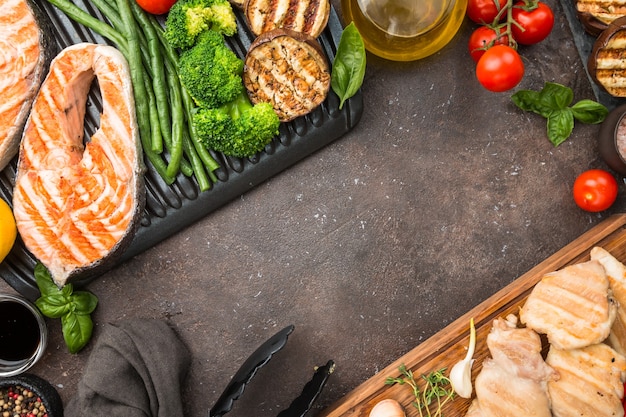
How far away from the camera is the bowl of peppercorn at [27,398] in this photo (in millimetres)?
3178

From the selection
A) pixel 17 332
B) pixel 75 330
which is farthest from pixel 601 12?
pixel 17 332

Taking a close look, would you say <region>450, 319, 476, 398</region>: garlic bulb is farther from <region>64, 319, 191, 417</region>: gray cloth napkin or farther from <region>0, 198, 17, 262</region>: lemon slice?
<region>0, 198, 17, 262</region>: lemon slice

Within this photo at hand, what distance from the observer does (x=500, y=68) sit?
121 inches

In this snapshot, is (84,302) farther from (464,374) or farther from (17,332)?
(464,374)

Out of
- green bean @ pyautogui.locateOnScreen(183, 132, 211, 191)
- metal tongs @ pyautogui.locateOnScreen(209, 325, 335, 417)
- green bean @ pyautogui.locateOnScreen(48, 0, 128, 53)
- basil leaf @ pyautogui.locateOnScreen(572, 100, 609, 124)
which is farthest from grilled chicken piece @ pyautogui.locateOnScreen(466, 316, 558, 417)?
green bean @ pyautogui.locateOnScreen(48, 0, 128, 53)

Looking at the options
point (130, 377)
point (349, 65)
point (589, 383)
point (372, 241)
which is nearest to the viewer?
point (589, 383)

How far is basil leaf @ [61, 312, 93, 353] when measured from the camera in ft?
10.5

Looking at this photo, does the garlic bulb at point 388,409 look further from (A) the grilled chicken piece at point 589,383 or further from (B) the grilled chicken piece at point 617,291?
(B) the grilled chicken piece at point 617,291

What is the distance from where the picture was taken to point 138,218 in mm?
3158

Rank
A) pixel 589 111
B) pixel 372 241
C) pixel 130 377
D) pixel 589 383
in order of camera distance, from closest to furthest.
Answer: pixel 589 383
pixel 130 377
pixel 589 111
pixel 372 241

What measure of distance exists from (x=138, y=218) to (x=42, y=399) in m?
1.12

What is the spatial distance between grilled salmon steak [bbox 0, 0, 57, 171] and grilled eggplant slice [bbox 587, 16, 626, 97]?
3.01 m

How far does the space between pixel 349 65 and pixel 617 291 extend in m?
1.80

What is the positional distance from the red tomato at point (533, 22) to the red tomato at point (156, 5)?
1875mm
